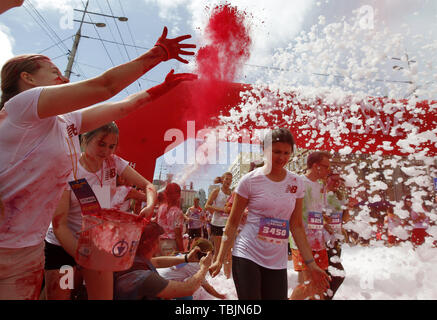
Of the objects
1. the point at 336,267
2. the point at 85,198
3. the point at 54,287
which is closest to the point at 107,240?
the point at 85,198

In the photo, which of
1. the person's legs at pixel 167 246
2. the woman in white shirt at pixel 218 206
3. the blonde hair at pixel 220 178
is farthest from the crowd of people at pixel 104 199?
the blonde hair at pixel 220 178

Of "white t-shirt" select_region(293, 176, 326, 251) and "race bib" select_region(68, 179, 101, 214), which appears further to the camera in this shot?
"white t-shirt" select_region(293, 176, 326, 251)

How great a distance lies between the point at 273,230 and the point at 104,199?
4.18ft

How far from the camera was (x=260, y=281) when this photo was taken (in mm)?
2027

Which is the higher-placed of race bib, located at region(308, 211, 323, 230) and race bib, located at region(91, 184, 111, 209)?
race bib, located at region(91, 184, 111, 209)

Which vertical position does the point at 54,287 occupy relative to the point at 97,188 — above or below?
below

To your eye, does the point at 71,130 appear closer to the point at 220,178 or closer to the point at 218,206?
the point at 218,206

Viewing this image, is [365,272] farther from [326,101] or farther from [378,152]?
[326,101]

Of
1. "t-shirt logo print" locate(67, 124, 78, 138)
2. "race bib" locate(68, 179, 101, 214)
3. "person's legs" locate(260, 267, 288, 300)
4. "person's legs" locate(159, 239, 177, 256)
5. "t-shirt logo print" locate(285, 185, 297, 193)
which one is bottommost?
"person's legs" locate(159, 239, 177, 256)

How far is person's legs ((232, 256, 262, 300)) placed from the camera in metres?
1.96

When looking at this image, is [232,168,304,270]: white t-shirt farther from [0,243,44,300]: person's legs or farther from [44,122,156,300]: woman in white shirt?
Answer: [0,243,44,300]: person's legs

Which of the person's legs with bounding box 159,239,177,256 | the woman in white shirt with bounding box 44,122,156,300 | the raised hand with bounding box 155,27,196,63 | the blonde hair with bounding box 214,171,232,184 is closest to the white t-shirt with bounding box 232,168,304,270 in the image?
the woman in white shirt with bounding box 44,122,156,300

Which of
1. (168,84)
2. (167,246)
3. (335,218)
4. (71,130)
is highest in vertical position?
(168,84)
